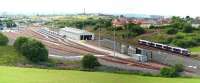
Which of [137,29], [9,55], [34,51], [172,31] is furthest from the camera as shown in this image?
[137,29]

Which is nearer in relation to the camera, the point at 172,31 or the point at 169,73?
the point at 169,73

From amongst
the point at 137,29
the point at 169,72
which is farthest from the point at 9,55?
the point at 137,29

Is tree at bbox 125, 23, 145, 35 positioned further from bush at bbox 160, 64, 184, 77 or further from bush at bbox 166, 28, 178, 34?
bush at bbox 160, 64, 184, 77

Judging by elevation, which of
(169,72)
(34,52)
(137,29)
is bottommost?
(137,29)

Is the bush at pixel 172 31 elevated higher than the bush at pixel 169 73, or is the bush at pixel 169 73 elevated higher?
the bush at pixel 169 73

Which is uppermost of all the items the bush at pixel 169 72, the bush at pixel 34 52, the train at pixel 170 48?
the bush at pixel 169 72

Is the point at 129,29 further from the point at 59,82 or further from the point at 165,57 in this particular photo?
the point at 59,82

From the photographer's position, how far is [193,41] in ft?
55.4

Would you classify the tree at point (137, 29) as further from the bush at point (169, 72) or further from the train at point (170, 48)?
the bush at point (169, 72)

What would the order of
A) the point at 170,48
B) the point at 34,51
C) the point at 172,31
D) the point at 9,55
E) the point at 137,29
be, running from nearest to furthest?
the point at 34,51 → the point at 9,55 → the point at 170,48 → the point at 172,31 → the point at 137,29

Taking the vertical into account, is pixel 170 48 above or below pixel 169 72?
below

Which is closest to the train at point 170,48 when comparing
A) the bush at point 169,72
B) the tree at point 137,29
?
the tree at point 137,29

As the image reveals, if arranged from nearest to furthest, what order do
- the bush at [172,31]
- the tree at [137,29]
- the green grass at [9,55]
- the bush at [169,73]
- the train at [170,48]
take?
the bush at [169,73] → the green grass at [9,55] → the train at [170,48] → the bush at [172,31] → the tree at [137,29]

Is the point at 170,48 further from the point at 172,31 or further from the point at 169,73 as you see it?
the point at 169,73
